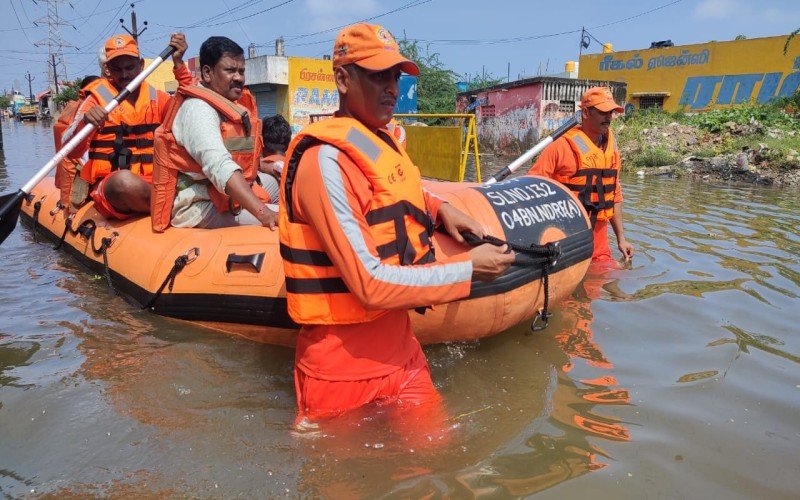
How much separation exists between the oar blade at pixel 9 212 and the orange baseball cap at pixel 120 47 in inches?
52.1

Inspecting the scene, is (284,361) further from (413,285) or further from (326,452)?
(413,285)

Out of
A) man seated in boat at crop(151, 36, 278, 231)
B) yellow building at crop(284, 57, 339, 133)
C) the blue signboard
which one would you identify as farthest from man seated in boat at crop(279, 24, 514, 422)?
yellow building at crop(284, 57, 339, 133)

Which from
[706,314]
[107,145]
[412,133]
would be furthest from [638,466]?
[412,133]

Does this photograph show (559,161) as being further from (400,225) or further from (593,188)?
(400,225)

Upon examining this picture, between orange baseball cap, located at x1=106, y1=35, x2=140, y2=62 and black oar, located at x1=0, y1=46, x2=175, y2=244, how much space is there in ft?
0.63

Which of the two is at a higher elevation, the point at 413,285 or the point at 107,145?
the point at 107,145

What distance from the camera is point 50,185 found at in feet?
21.7

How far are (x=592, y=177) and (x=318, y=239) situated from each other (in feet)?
Answer: 10.5

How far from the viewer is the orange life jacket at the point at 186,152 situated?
12.0 ft

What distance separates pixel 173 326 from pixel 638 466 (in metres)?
2.68

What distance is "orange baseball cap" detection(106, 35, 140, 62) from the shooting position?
4.86 metres

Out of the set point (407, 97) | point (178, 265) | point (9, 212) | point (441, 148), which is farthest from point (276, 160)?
point (407, 97)

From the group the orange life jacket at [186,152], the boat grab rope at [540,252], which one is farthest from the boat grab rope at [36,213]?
the boat grab rope at [540,252]

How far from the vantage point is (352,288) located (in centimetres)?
192
